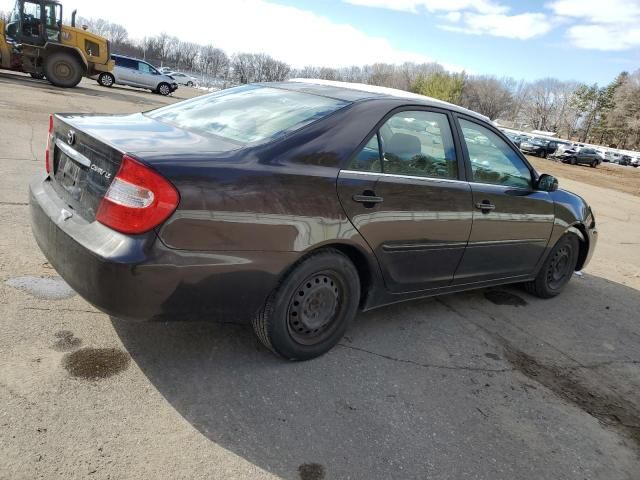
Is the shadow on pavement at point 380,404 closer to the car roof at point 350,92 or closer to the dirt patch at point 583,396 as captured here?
the dirt patch at point 583,396

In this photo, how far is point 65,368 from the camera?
2678 millimetres

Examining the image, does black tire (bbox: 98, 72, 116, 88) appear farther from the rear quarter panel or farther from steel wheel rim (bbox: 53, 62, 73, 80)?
the rear quarter panel

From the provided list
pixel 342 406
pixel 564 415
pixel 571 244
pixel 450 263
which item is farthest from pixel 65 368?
pixel 571 244

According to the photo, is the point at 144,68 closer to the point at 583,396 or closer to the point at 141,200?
the point at 141,200

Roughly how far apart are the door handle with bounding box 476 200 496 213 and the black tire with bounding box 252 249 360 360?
1249mm

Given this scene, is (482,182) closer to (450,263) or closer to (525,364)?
(450,263)

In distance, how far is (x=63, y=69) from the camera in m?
19.8

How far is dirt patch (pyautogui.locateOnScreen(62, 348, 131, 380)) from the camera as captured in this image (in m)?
2.67

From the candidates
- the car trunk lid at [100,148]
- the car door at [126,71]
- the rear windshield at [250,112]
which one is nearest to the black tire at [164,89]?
the car door at [126,71]

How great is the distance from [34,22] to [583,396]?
21.1 meters

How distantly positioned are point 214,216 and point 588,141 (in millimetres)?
121888

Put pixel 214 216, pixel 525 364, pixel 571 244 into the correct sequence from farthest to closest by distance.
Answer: pixel 571 244
pixel 525 364
pixel 214 216

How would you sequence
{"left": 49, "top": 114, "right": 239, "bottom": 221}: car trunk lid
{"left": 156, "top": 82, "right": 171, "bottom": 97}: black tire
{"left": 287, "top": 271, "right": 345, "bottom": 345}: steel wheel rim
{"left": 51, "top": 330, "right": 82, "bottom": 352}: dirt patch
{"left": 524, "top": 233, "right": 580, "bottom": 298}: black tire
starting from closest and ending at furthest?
{"left": 49, "top": 114, "right": 239, "bottom": 221}: car trunk lid < {"left": 51, "top": 330, "right": 82, "bottom": 352}: dirt patch < {"left": 287, "top": 271, "right": 345, "bottom": 345}: steel wheel rim < {"left": 524, "top": 233, "right": 580, "bottom": 298}: black tire < {"left": 156, "top": 82, "right": 171, "bottom": 97}: black tire

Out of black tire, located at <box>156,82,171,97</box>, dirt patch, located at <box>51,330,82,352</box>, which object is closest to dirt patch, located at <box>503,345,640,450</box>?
dirt patch, located at <box>51,330,82,352</box>
